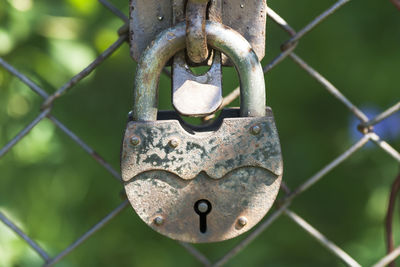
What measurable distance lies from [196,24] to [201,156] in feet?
0.57

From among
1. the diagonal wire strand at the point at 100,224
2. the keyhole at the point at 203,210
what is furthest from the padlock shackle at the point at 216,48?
the diagonal wire strand at the point at 100,224

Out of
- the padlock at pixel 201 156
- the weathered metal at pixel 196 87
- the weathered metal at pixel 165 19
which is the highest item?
the weathered metal at pixel 165 19

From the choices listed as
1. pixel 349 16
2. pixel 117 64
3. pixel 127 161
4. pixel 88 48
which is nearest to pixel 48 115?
pixel 127 161

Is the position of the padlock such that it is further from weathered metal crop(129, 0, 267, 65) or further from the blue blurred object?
the blue blurred object

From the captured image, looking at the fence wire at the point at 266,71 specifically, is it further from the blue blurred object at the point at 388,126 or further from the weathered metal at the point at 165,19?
the blue blurred object at the point at 388,126

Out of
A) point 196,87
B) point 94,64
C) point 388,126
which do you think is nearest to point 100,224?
point 94,64

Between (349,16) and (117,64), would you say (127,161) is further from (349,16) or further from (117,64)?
(349,16)

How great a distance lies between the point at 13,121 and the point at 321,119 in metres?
0.96

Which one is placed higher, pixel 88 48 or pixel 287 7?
pixel 287 7

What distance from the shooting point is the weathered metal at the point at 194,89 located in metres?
0.72

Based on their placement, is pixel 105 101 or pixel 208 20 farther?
pixel 105 101

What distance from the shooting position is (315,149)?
1757 millimetres

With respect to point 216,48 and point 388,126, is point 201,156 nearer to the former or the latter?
point 216,48

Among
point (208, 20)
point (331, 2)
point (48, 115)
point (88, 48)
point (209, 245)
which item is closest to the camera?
point (208, 20)
